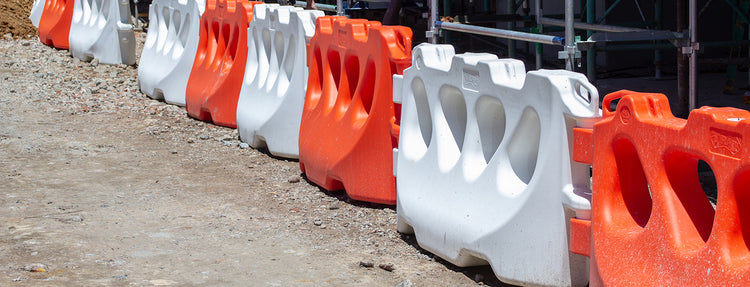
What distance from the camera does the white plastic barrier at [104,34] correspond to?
44.5 ft

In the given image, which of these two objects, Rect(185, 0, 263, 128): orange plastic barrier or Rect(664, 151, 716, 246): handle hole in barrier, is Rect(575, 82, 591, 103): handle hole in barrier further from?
Rect(185, 0, 263, 128): orange plastic barrier

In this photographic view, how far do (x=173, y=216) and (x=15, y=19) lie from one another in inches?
470

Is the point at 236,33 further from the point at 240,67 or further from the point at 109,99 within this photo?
the point at 109,99

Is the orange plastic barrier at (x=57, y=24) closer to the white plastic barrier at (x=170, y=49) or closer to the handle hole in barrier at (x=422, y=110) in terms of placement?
Answer: the white plastic barrier at (x=170, y=49)

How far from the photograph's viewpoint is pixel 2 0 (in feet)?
62.4

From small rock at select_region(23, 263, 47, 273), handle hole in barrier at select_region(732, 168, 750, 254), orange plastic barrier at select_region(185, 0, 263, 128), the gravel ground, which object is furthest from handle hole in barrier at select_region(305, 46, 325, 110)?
handle hole in barrier at select_region(732, 168, 750, 254)

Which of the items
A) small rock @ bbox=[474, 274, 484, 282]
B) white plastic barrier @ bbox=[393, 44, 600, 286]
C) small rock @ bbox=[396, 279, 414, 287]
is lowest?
small rock @ bbox=[474, 274, 484, 282]

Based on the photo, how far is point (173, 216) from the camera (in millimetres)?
6809

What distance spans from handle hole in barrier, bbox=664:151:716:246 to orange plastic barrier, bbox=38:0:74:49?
12636mm

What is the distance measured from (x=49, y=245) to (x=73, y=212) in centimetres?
92

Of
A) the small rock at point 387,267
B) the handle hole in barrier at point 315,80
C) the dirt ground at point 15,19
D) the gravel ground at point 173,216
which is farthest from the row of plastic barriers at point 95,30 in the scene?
the small rock at point 387,267

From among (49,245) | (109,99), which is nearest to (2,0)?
(109,99)

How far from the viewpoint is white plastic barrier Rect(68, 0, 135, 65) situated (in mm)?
13578

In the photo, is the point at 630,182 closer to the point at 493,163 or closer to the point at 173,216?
the point at 493,163
